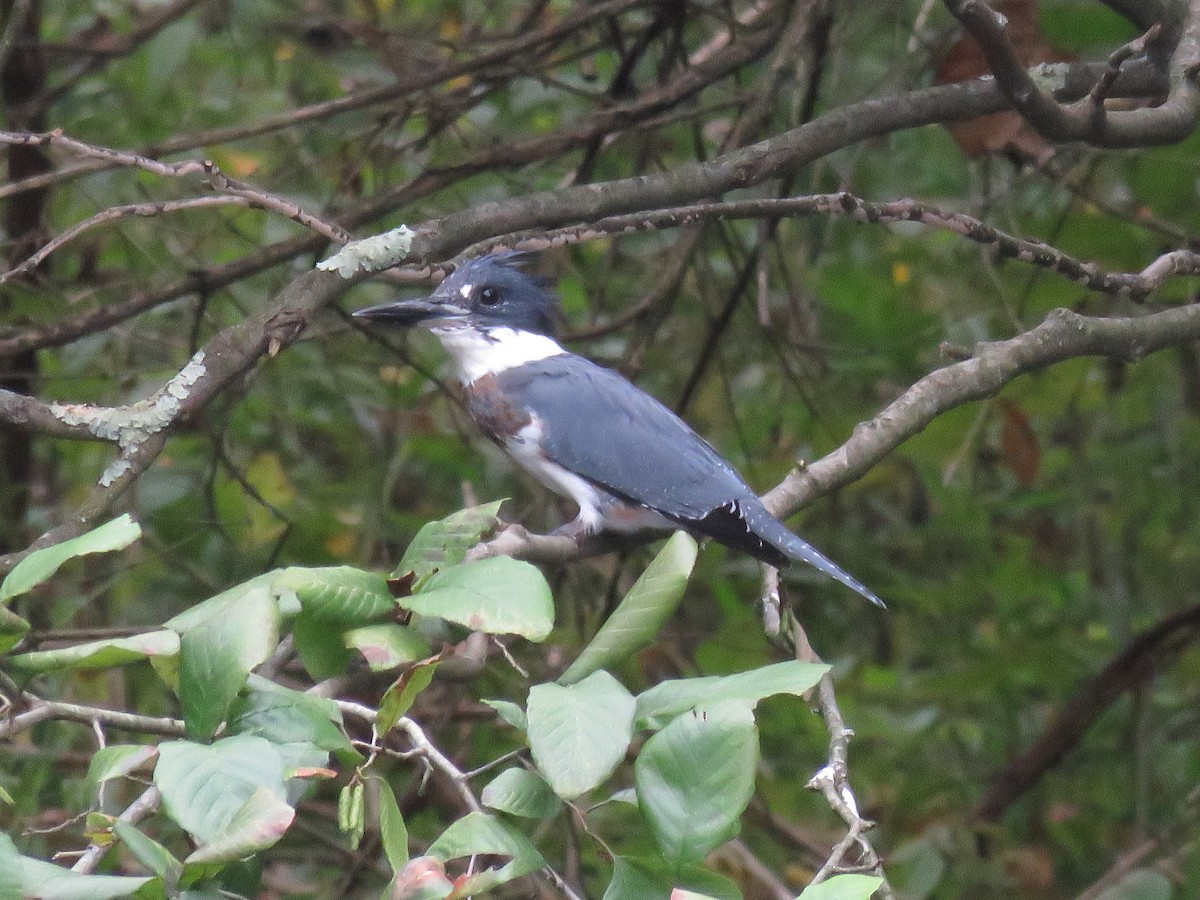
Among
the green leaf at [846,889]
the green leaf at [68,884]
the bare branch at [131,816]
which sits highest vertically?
the green leaf at [846,889]

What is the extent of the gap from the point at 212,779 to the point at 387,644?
227 mm

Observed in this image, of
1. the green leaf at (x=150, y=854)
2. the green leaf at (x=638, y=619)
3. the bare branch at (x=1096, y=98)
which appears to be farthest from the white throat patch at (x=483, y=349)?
the green leaf at (x=150, y=854)

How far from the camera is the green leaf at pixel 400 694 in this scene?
1161 mm

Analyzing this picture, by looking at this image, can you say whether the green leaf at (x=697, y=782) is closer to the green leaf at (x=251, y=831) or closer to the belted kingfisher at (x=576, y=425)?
the green leaf at (x=251, y=831)

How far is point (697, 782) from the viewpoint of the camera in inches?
42.9

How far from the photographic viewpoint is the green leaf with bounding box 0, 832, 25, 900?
3.07 feet

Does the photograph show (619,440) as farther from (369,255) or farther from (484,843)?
(484,843)

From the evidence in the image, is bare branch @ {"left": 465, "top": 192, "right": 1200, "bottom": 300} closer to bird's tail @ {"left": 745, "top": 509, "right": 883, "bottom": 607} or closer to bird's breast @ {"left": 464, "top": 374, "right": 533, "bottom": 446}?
bird's tail @ {"left": 745, "top": 509, "right": 883, "bottom": 607}

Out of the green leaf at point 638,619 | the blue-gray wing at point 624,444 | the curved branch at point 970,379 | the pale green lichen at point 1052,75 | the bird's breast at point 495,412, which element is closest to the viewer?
the green leaf at point 638,619

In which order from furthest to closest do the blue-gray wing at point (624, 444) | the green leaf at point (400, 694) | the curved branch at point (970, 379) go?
the blue-gray wing at point (624, 444) → the curved branch at point (970, 379) → the green leaf at point (400, 694)

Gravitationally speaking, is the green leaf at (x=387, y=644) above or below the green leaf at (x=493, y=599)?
below

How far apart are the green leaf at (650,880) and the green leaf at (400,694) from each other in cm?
21

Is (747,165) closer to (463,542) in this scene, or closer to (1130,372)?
(463,542)

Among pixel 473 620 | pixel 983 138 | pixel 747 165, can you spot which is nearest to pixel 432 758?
pixel 473 620
